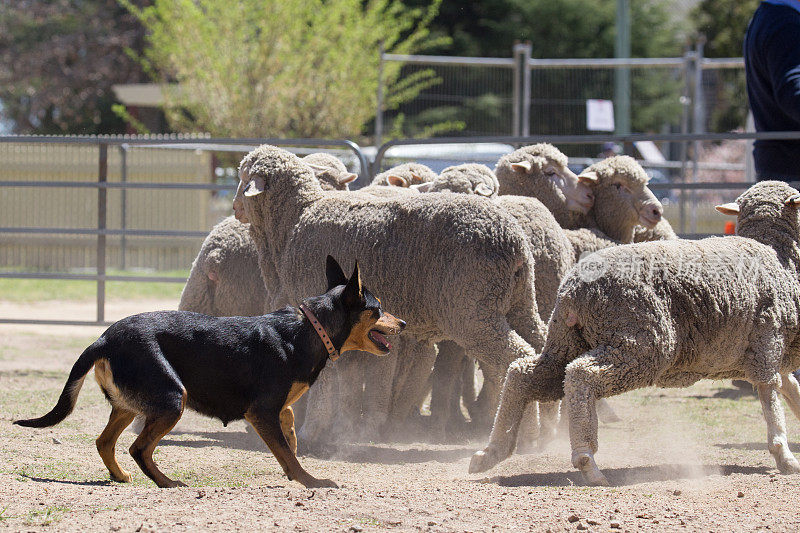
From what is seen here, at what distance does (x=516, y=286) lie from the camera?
19.3 feet

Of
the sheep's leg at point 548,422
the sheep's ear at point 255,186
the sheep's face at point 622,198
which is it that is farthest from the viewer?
the sheep's face at point 622,198

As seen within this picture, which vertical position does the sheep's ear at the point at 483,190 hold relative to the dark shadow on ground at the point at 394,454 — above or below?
above

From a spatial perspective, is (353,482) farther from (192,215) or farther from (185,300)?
(192,215)

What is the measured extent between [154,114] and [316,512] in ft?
78.8

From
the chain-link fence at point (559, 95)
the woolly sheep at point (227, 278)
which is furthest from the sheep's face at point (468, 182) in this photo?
the chain-link fence at point (559, 95)

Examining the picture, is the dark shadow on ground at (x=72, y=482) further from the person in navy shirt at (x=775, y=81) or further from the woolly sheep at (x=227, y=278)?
the person in navy shirt at (x=775, y=81)

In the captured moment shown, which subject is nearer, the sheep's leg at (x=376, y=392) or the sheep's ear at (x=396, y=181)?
the sheep's leg at (x=376, y=392)

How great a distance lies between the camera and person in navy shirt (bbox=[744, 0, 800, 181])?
7.52 m

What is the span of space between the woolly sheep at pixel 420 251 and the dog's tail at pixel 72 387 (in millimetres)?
1805

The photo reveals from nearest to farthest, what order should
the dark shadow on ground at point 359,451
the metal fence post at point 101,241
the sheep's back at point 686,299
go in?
the sheep's back at point 686,299
the dark shadow on ground at point 359,451
the metal fence post at point 101,241

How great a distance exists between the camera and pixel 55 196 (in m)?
15.6

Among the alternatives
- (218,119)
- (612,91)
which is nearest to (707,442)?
(612,91)

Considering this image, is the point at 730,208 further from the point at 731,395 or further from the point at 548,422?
the point at 731,395

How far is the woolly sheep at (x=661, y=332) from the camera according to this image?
484cm
